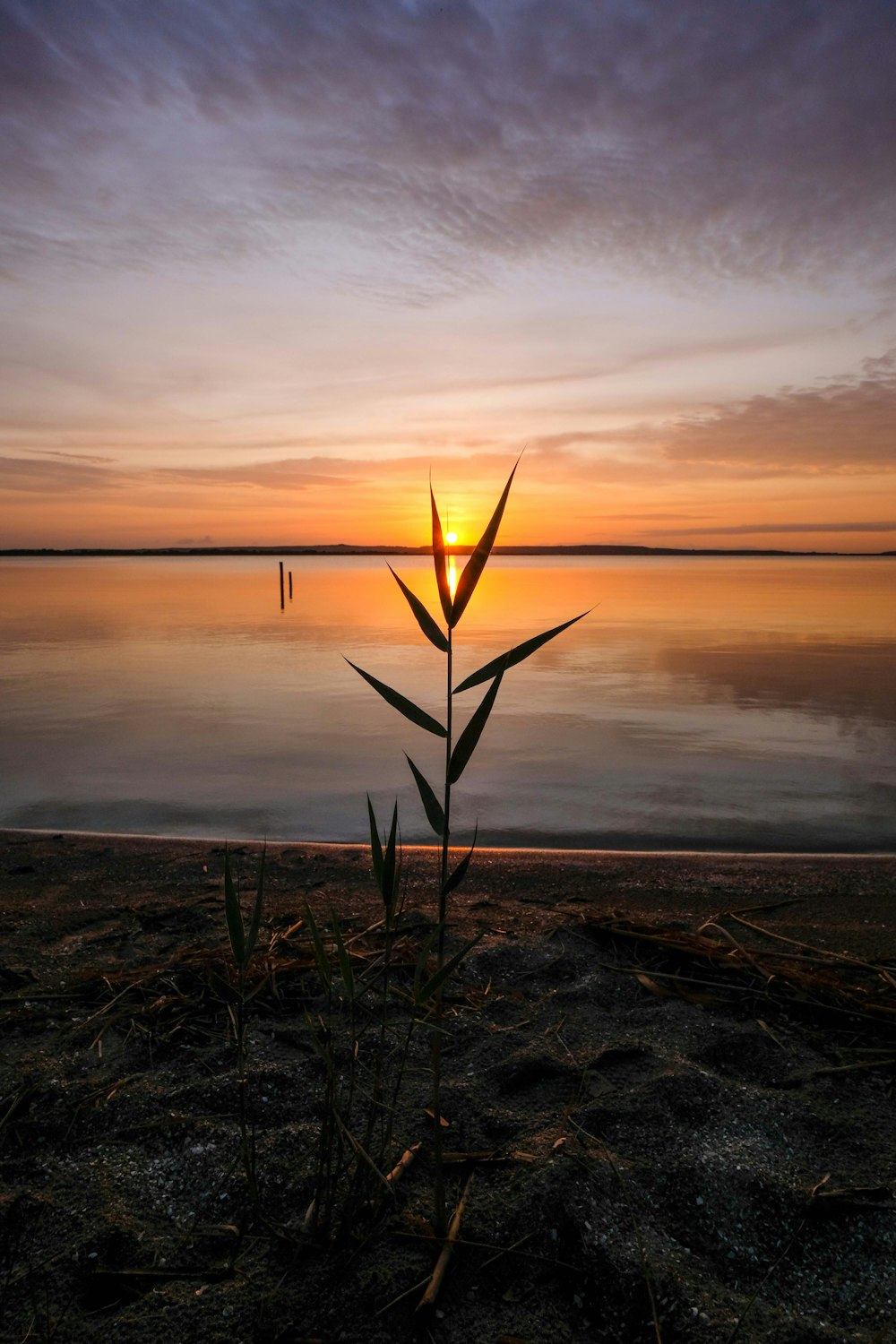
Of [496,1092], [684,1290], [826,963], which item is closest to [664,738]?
[826,963]

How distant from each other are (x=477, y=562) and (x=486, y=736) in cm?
866

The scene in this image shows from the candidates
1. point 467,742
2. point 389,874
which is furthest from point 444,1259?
point 467,742

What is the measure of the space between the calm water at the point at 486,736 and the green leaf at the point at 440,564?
4.74 meters

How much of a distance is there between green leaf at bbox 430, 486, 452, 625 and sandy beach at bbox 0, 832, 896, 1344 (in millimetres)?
1271

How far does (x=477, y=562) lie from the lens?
1.99m

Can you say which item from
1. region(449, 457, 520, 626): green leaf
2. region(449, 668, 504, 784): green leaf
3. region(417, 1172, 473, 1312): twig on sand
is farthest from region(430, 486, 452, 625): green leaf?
region(417, 1172, 473, 1312): twig on sand

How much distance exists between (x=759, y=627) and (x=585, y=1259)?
76.9ft

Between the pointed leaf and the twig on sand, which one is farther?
the pointed leaf

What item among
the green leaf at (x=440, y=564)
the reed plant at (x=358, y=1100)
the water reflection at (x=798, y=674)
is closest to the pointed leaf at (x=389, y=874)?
the reed plant at (x=358, y=1100)

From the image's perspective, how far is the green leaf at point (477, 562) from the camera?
6.22 feet

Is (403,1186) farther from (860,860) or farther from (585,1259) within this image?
(860,860)

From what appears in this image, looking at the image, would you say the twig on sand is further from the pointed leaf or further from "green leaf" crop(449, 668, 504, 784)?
"green leaf" crop(449, 668, 504, 784)

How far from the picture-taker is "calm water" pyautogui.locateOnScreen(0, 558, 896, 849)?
23.2ft

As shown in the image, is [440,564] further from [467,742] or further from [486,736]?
[486,736]
